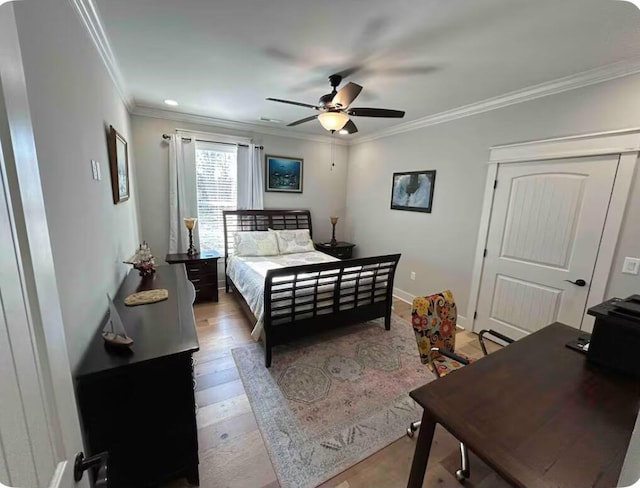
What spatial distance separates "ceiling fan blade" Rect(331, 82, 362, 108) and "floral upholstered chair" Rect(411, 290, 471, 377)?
1726mm

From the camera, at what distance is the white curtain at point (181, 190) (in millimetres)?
3852

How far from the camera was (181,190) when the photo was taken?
3938mm

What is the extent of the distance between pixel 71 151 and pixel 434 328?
93.5 inches

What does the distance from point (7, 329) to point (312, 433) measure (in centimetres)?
186

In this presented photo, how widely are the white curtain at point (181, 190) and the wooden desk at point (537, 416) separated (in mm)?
3945

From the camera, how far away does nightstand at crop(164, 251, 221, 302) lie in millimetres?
3740

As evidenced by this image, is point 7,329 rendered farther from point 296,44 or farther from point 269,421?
point 296,44

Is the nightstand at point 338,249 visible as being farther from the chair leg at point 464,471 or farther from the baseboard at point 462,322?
the chair leg at point 464,471

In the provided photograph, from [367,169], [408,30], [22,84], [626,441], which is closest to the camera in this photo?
[22,84]

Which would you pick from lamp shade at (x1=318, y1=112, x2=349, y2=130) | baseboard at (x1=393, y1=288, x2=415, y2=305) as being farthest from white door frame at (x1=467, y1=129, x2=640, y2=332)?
baseboard at (x1=393, y1=288, x2=415, y2=305)

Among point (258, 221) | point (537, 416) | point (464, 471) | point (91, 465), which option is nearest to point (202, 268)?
point (258, 221)

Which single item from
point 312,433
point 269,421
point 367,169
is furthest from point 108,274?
point 367,169

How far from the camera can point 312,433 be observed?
1.82 meters

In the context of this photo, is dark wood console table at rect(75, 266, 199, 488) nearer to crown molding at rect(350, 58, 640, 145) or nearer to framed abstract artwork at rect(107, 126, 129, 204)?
framed abstract artwork at rect(107, 126, 129, 204)
